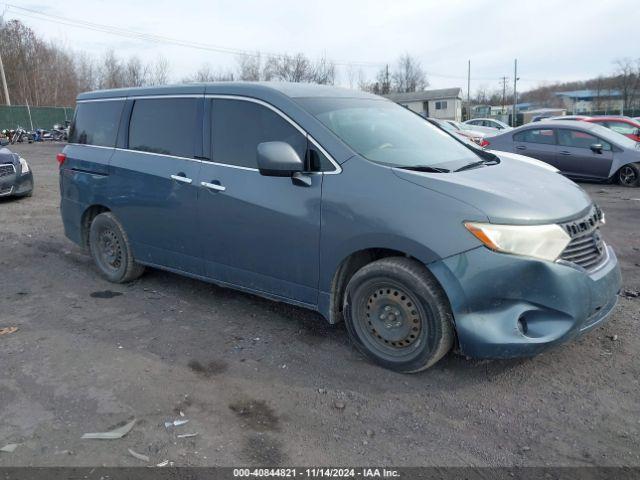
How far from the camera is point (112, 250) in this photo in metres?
5.65

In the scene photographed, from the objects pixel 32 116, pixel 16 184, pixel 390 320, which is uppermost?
pixel 32 116

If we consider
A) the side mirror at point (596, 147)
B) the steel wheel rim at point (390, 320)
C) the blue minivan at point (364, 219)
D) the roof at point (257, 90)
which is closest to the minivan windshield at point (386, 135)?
the blue minivan at point (364, 219)

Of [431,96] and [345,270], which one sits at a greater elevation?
[431,96]

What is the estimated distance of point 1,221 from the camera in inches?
359

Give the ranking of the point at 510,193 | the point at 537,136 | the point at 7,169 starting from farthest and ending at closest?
1. the point at 537,136
2. the point at 7,169
3. the point at 510,193

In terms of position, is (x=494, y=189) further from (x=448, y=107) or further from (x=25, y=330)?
(x=448, y=107)

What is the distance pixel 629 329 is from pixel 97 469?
389 centimetres

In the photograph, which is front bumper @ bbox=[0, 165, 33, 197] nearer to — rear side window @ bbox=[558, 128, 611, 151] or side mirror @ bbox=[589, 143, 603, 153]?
rear side window @ bbox=[558, 128, 611, 151]

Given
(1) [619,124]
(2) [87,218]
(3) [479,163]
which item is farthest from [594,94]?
(2) [87,218]

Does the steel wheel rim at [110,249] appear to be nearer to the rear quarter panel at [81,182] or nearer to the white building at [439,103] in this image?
the rear quarter panel at [81,182]

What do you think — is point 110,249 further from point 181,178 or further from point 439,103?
point 439,103

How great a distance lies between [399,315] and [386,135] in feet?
4.65

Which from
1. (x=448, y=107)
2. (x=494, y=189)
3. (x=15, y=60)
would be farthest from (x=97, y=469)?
(x=448, y=107)

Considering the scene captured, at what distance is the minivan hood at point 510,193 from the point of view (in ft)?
10.7
